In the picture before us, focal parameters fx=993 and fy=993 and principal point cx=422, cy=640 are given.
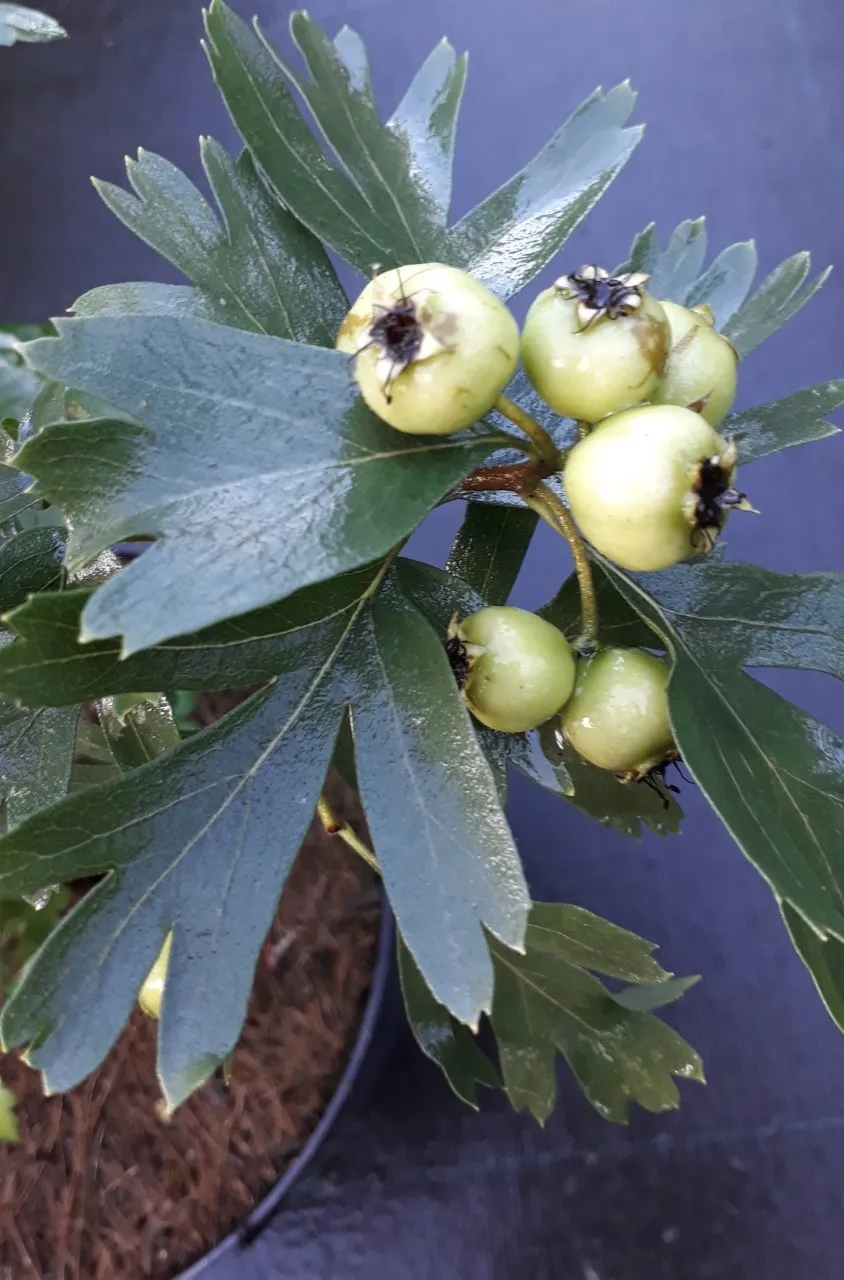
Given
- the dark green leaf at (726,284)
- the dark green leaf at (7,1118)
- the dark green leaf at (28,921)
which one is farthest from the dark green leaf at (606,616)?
the dark green leaf at (7,1118)

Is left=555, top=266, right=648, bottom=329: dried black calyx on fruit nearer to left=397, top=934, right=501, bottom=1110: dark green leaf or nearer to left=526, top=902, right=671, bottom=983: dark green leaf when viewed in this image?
left=526, top=902, right=671, bottom=983: dark green leaf

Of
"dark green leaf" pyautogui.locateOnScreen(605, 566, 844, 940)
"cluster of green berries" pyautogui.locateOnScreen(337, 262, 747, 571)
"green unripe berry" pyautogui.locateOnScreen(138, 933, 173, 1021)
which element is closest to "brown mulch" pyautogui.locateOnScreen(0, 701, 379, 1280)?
"green unripe berry" pyautogui.locateOnScreen(138, 933, 173, 1021)

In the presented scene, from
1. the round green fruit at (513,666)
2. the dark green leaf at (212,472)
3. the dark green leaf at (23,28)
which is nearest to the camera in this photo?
the dark green leaf at (212,472)

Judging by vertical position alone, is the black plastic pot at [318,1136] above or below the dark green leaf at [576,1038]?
below

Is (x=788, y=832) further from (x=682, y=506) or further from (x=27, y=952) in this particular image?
(x=27, y=952)

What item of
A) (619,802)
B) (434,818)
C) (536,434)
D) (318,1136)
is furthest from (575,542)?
(318,1136)

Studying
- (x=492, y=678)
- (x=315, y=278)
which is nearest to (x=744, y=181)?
(x=315, y=278)

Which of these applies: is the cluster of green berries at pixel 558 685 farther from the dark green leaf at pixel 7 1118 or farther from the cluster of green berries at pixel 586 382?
the dark green leaf at pixel 7 1118

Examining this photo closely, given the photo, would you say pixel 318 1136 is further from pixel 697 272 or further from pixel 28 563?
pixel 697 272
